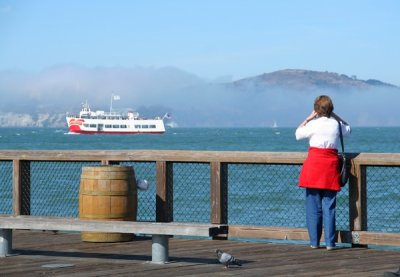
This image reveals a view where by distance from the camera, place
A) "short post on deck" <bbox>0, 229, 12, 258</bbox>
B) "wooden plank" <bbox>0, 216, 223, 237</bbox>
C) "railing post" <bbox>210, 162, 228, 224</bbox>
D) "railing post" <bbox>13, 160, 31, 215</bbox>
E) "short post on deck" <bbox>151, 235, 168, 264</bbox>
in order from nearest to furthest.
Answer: "wooden plank" <bbox>0, 216, 223, 237</bbox>
"short post on deck" <bbox>151, 235, 168, 264</bbox>
"short post on deck" <bbox>0, 229, 12, 258</bbox>
"railing post" <bbox>210, 162, 228, 224</bbox>
"railing post" <bbox>13, 160, 31, 215</bbox>

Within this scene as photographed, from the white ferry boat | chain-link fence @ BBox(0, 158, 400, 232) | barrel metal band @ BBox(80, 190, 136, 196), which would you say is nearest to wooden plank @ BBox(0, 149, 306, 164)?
barrel metal band @ BBox(80, 190, 136, 196)

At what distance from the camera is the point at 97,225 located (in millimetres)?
9391

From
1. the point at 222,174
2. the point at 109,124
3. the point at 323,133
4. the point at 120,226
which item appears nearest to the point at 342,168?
the point at 323,133

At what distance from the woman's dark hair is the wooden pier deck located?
1.39 metres

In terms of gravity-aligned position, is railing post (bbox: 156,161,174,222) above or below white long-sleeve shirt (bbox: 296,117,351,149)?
below

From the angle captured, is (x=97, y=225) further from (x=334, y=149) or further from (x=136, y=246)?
(x=334, y=149)

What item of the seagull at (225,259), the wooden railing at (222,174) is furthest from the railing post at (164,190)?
the seagull at (225,259)

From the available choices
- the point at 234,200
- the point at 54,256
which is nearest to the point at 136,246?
the point at 54,256

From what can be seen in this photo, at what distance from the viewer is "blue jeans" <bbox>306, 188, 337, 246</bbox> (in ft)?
33.6

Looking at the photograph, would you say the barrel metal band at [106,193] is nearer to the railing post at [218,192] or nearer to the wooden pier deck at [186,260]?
the wooden pier deck at [186,260]

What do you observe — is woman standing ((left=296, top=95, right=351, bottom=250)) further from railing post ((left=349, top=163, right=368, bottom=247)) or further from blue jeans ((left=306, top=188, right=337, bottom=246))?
railing post ((left=349, top=163, right=368, bottom=247))

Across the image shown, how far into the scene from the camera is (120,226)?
9312mm

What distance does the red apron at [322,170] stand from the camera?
33.3 feet

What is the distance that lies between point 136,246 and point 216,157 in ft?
4.43
